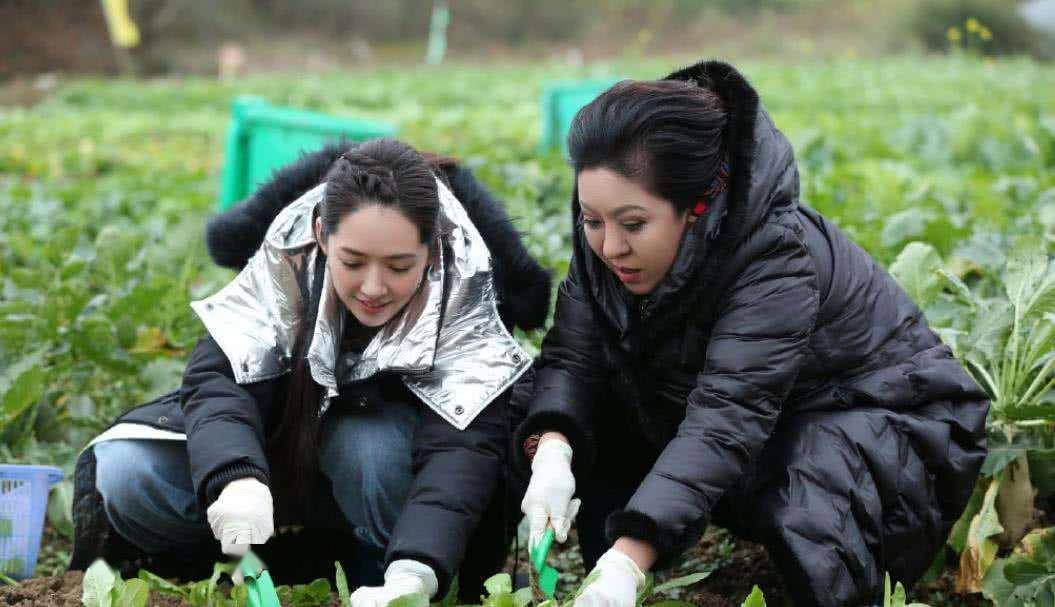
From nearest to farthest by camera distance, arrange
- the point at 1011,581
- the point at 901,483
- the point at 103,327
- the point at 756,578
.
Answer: the point at 901,483, the point at 1011,581, the point at 756,578, the point at 103,327

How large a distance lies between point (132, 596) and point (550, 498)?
2.26 feet

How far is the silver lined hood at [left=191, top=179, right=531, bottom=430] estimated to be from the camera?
2203 millimetres

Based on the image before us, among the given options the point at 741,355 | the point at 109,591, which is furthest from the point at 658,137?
the point at 109,591

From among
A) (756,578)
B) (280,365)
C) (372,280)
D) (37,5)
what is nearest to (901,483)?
(756,578)

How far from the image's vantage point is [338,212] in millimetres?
2113

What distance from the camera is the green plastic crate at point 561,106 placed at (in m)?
6.59

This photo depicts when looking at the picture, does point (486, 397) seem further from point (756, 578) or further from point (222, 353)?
point (756, 578)

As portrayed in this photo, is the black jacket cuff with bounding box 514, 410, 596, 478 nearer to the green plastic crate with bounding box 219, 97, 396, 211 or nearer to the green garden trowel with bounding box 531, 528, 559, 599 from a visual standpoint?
the green garden trowel with bounding box 531, 528, 559, 599

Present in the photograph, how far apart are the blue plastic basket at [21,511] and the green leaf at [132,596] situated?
45 centimetres

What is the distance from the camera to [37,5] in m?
22.6

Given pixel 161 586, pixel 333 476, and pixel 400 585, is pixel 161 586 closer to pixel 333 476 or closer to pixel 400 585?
pixel 333 476

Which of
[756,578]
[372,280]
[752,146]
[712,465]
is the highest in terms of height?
[752,146]

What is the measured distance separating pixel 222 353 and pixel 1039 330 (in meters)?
1.65

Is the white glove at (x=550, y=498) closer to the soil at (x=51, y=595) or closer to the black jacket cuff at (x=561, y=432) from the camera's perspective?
the black jacket cuff at (x=561, y=432)
